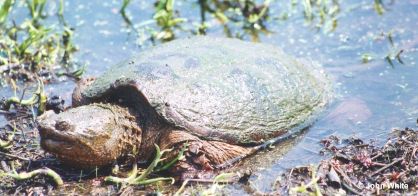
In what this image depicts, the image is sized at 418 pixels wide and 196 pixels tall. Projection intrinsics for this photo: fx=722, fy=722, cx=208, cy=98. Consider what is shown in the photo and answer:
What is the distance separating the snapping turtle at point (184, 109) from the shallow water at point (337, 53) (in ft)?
0.87

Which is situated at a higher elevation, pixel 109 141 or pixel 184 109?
pixel 184 109

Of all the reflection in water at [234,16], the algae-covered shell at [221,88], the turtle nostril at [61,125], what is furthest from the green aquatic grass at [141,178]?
the reflection in water at [234,16]

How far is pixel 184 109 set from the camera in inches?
192

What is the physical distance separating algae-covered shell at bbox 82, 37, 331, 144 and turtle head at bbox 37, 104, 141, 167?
180mm

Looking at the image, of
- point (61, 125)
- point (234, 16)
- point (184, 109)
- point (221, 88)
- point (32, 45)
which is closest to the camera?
point (61, 125)

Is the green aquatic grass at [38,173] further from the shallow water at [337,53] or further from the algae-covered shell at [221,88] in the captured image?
the shallow water at [337,53]

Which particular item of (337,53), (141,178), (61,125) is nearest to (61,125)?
(61,125)

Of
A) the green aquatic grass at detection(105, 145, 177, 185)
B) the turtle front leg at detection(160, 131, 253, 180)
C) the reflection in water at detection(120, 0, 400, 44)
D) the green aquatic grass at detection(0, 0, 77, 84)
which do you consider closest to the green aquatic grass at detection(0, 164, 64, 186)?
the green aquatic grass at detection(105, 145, 177, 185)

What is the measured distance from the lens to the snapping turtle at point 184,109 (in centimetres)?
468

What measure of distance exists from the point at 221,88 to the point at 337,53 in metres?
2.22

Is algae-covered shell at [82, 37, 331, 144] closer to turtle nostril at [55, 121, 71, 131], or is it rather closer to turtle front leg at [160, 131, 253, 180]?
turtle front leg at [160, 131, 253, 180]

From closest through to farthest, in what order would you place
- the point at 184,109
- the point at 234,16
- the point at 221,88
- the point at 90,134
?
the point at 90,134 < the point at 184,109 < the point at 221,88 < the point at 234,16

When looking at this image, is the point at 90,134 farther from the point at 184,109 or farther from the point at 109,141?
the point at 184,109

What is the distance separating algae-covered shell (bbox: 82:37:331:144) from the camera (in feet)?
16.1
